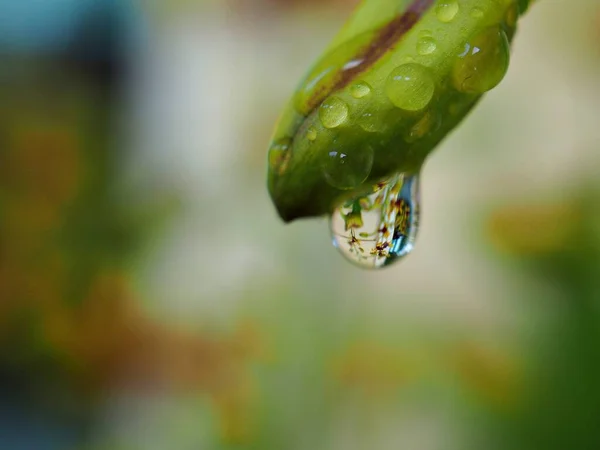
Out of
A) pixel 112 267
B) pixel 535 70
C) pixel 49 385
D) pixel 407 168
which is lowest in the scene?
pixel 49 385

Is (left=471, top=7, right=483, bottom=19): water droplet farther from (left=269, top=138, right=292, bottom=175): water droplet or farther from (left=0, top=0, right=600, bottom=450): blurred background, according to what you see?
(left=0, top=0, right=600, bottom=450): blurred background

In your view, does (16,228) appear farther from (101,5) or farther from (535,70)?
(535,70)

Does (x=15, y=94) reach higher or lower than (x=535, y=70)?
lower

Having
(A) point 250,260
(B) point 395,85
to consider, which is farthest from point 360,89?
(A) point 250,260

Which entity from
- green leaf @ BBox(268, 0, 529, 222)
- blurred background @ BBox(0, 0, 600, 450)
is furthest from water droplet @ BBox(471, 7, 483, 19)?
blurred background @ BBox(0, 0, 600, 450)

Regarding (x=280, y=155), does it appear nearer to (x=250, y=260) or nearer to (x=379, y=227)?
(x=379, y=227)

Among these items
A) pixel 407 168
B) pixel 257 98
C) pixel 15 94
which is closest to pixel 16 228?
pixel 15 94
